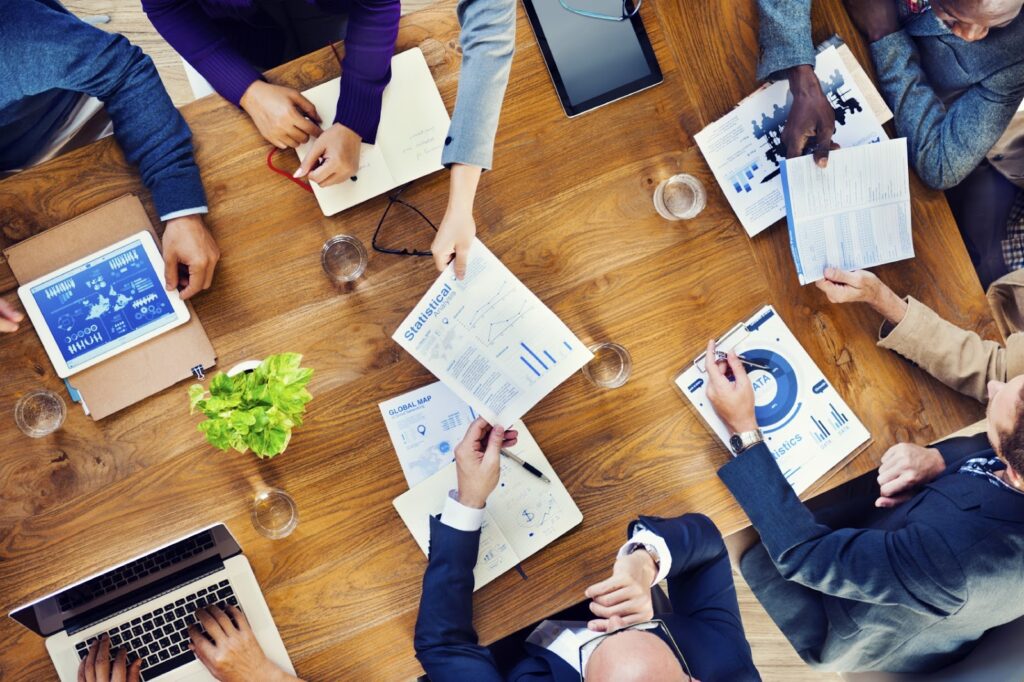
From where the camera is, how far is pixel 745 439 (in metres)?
1.40

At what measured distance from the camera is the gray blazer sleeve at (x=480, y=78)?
1275mm

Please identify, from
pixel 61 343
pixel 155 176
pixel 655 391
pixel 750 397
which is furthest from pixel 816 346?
pixel 61 343

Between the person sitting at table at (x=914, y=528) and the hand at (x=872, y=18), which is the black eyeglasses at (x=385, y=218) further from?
the hand at (x=872, y=18)

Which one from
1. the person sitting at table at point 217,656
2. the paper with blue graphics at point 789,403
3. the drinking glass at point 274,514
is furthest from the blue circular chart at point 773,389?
the person sitting at table at point 217,656

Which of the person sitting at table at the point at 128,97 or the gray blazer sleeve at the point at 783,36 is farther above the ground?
the person sitting at table at the point at 128,97

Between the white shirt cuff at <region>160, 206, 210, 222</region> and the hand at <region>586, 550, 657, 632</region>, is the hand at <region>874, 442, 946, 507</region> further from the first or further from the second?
the white shirt cuff at <region>160, 206, 210, 222</region>

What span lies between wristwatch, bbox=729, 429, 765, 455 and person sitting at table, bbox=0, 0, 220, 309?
1087 millimetres

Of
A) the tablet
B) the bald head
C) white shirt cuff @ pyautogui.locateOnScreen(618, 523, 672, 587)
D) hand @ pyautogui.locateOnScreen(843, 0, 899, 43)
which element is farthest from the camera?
hand @ pyautogui.locateOnScreen(843, 0, 899, 43)

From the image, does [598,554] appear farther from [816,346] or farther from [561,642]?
[816,346]

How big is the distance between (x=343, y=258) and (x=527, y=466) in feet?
1.83

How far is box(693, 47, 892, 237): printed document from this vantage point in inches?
58.1

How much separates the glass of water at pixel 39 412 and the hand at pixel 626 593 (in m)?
1.08

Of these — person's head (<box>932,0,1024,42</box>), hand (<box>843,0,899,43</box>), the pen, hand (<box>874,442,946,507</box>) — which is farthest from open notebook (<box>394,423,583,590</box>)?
person's head (<box>932,0,1024,42</box>)

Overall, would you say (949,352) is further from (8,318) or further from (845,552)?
(8,318)
